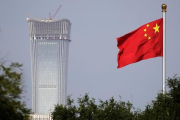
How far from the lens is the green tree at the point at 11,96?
2105 inches

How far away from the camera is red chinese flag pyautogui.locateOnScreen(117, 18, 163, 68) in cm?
7344

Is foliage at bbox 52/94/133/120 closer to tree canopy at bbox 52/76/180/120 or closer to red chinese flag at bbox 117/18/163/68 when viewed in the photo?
tree canopy at bbox 52/76/180/120

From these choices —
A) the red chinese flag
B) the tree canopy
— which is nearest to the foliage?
the tree canopy

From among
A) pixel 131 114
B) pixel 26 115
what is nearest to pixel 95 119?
pixel 131 114

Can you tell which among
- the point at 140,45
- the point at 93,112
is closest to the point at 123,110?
the point at 93,112

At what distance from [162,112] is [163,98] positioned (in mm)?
1908

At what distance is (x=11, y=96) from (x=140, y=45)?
2115cm

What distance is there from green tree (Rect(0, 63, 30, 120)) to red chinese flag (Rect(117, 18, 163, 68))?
56.9ft

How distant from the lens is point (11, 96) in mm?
56281

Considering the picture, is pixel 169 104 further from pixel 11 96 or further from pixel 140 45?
pixel 11 96

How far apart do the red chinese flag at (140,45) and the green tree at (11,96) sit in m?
17.4

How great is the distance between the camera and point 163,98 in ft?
288

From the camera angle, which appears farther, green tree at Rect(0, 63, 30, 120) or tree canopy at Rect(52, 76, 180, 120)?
tree canopy at Rect(52, 76, 180, 120)

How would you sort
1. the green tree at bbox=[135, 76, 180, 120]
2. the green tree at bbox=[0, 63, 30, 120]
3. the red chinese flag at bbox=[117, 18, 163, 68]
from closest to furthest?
1. the green tree at bbox=[0, 63, 30, 120]
2. the red chinese flag at bbox=[117, 18, 163, 68]
3. the green tree at bbox=[135, 76, 180, 120]
